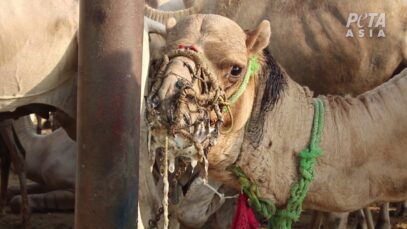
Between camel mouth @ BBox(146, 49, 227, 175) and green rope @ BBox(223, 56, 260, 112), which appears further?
green rope @ BBox(223, 56, 260, 112)

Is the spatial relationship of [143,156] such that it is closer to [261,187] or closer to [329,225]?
[261,187]

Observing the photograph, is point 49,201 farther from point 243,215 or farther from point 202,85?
point 202,85

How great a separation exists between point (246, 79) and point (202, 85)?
0.35 metres

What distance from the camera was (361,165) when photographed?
396cm

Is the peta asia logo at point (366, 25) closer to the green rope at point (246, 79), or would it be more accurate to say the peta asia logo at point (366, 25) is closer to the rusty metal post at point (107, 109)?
the green rope at point (246, 79)

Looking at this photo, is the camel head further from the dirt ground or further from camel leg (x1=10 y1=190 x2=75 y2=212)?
camel leg (x1=10 y1=190 x2=75 y2=212)

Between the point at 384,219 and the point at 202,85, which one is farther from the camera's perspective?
the point at 384,219

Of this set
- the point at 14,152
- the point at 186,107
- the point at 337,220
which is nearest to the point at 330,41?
the point at 337,220

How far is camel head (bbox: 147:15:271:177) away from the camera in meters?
3.21

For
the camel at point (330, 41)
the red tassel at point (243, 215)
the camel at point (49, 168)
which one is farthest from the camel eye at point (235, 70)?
the camel at point (49, 168)

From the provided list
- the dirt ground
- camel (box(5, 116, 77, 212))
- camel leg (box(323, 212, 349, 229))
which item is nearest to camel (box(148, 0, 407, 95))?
camel leg (box(323, 212, 349, 229))

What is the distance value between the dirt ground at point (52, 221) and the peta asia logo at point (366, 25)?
1890 millimetres

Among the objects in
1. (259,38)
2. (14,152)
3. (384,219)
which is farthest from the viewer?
(14,152)

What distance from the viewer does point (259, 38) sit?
3771mm
